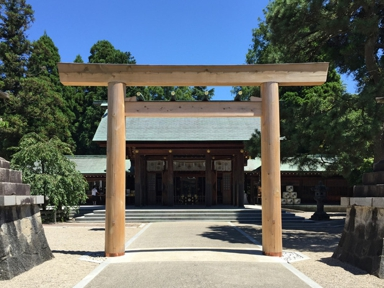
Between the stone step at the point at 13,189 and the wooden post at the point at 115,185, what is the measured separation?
179 cm

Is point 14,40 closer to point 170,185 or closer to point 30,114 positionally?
point 30,114

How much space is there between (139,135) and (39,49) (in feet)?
53.0

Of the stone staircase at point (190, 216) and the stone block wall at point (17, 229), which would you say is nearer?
the stone block wall at point (17, 229)

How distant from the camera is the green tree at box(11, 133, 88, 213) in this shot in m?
17.4

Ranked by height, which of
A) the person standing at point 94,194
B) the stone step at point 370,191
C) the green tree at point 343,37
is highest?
the green tree at point 343,37

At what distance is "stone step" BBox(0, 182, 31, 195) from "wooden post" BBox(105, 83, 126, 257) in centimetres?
179

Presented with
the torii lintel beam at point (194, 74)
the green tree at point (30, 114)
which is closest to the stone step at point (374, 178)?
the torii lintel beam at point (194, 74)

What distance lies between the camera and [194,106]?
30.7ft

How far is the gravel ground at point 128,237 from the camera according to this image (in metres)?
6.48

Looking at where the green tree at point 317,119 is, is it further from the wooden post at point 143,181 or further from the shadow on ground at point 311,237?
A: the wooden post at point 143,181

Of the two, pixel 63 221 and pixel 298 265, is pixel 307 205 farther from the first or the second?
pixel 298 265

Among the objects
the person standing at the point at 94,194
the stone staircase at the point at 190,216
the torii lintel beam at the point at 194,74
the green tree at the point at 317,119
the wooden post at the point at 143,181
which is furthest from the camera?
the person standing at the point at 94,194

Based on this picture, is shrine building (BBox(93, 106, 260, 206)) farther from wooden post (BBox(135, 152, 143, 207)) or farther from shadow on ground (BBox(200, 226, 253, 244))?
shadow on ground (BBox(200, 226, 253, 244))

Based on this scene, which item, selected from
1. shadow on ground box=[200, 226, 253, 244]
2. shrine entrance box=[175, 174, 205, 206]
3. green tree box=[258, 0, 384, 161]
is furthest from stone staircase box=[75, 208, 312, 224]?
green tree box=[258, 0, 384, 161]
